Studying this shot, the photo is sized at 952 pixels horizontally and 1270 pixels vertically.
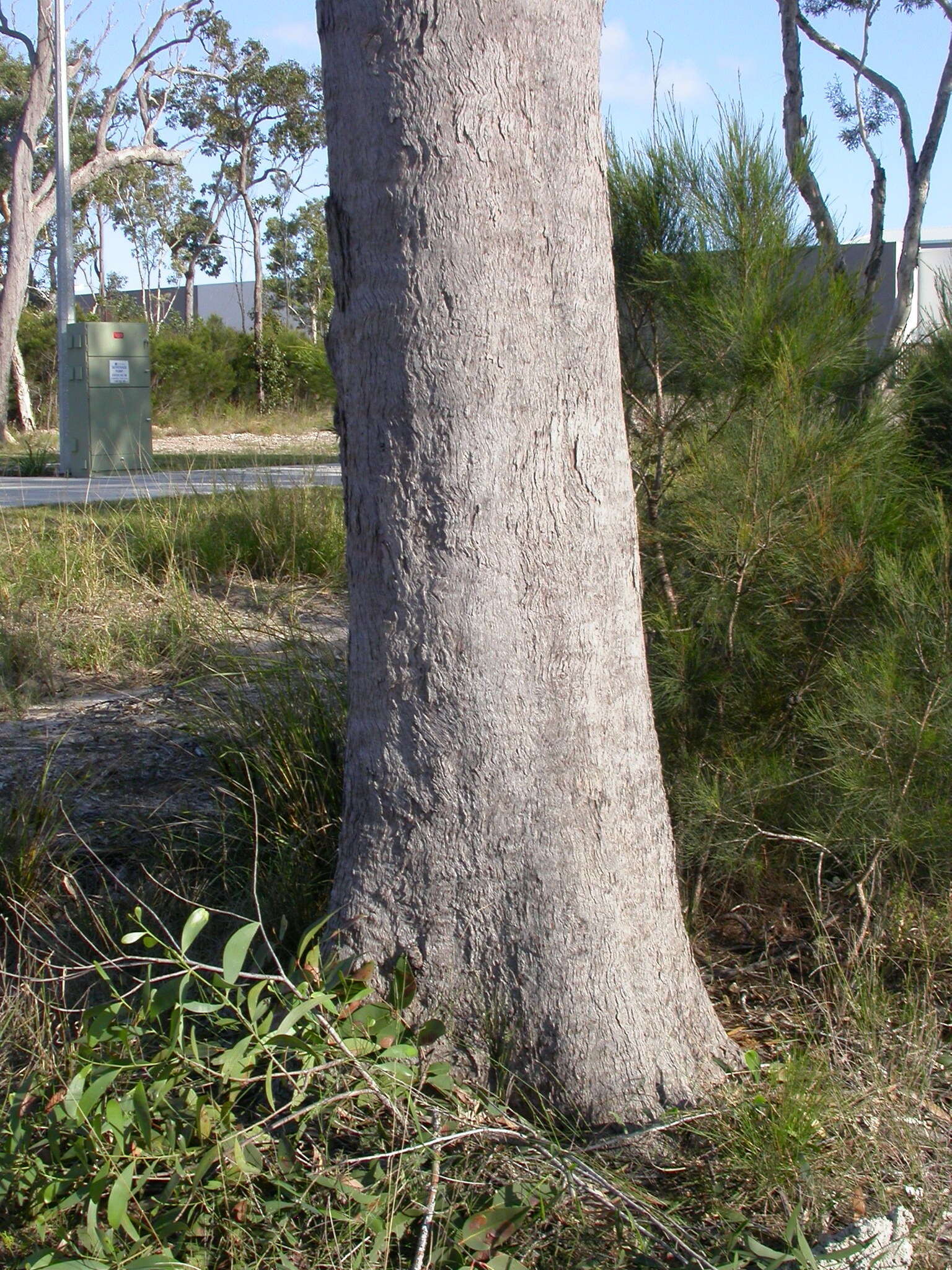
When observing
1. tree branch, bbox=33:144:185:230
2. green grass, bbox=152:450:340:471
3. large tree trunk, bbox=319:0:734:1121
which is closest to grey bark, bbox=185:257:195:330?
tree branch, bbox=33:144:185:230

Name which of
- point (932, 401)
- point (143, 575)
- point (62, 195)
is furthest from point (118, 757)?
point (62, 195)

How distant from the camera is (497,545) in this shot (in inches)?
96.7

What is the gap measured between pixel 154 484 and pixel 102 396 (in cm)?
480

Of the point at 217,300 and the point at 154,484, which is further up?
the point at 217,300

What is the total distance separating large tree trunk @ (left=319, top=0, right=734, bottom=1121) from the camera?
2.41 metres

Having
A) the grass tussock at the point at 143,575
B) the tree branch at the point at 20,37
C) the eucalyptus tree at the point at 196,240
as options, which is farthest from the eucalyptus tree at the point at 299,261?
the grass tussock at the point at 143,575

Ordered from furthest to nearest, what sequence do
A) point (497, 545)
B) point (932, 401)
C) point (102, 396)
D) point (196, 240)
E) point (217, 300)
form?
1. point (217, 300)
2. point (196, 240)
3. point (102, 396)
4. point (932, 401)
5. point (497, 545)

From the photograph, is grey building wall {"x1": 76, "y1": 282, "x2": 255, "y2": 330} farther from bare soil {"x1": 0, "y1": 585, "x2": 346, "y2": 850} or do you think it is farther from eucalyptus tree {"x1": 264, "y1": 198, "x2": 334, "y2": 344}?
bare soil {"x1": 0, "y1": 585, "x2": 346, "y2": 850}

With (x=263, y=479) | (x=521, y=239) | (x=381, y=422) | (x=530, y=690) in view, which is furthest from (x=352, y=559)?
(x=263, y=479)

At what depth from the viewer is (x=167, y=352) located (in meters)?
27.0

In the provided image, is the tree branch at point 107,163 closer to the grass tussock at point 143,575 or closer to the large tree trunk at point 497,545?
the grass tussock at point 143,575

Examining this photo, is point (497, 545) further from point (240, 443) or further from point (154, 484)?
point (240, 443)

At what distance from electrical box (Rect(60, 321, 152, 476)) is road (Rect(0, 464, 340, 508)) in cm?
45

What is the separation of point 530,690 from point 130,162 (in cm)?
2611
